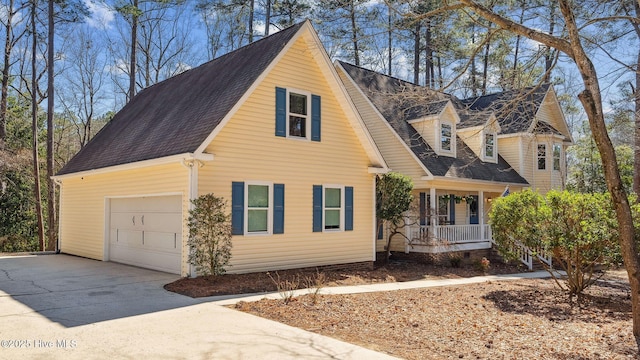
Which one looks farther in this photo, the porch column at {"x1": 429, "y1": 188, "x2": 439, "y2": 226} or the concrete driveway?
the porch column at {"x1": 429, "y1": 188, "x2": 439, "y2": 226}

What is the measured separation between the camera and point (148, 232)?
1357 centimetres

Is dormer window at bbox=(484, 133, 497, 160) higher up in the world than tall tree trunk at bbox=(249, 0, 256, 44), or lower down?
lower down

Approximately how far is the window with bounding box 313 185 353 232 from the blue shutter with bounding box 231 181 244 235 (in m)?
2.39

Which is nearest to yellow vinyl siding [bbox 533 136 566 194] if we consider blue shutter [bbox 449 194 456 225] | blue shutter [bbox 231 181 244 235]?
blue shutter [bbox 449 194 456 225]

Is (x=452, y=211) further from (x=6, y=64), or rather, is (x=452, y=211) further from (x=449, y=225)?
(x=6, y=64)

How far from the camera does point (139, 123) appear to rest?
16.4 metres

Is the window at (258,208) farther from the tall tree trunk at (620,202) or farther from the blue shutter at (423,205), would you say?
the blue shutter at (423,205)

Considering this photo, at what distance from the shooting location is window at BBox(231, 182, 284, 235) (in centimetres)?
1192

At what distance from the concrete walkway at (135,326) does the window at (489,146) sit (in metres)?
13.2

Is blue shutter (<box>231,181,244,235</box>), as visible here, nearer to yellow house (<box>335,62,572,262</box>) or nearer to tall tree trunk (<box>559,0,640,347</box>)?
yellow house (<box>335,62,572,262</box>)

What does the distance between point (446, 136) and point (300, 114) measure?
853cm

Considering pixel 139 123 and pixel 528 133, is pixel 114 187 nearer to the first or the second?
pixel 139 123

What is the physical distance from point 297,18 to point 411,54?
827cm

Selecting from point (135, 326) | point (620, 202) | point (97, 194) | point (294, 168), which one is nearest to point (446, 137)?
point (294, 168)
